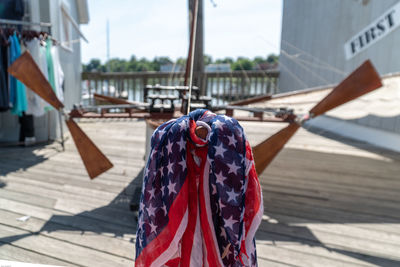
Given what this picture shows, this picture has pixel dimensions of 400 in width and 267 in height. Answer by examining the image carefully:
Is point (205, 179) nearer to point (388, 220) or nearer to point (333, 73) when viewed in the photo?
point (388, 220)

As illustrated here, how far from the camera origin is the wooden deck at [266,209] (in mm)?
2078

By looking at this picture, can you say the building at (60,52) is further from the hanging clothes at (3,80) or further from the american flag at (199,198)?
the american flag at (199,198)

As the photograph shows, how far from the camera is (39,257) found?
1962 mm

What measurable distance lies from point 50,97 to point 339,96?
263 cm

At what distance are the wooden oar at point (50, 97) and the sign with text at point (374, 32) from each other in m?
5.05

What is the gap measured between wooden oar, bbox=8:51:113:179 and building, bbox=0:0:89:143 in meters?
2.70

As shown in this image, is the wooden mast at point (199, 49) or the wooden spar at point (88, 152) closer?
the wooden spar at point (88, 152)

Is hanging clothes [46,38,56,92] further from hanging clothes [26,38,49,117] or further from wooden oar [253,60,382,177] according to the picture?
wooden oar [253,60,382,177]

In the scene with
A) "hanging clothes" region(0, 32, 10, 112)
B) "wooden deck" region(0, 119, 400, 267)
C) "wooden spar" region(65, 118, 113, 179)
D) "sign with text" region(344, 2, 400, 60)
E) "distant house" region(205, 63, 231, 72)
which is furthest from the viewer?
"sign with text" region(344, 2, 400, 60)

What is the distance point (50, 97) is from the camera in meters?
2.65

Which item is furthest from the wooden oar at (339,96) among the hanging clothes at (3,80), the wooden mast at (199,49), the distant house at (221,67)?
the hanging clothes at (3,80)

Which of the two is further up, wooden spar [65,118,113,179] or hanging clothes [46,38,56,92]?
hanging clothes [46,38,56,92]

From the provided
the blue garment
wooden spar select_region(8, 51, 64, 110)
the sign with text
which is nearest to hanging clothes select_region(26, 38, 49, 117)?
the blue garment

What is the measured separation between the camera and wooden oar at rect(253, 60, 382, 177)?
2.26m
